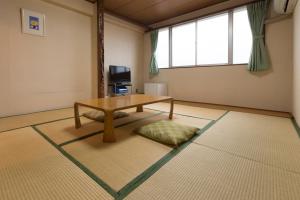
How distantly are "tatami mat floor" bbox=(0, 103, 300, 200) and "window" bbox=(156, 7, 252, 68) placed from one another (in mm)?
2098

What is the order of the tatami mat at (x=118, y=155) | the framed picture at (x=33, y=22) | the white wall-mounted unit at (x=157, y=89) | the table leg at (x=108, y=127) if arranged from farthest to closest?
the white wall-mounted unit at (x=157, y=89), the framed picture at (x=33, y=22), the table leg at (x=108, y=127), the tatami mat at (x=118, y=155)

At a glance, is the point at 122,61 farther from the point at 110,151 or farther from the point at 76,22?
the point at 110,151

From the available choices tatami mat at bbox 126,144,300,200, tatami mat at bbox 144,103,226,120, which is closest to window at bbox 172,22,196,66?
tatami mat at bbox 144,103,226,120

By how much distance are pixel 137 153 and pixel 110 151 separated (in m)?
0.24

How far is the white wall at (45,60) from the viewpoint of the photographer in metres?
2.54

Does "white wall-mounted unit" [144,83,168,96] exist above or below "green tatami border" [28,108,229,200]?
above

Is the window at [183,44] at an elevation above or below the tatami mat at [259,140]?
above

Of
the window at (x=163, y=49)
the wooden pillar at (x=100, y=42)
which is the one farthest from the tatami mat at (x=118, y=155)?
the window at (x=163, y=49)

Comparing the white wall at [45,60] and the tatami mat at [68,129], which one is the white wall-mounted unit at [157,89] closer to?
the white wall at [45,60]

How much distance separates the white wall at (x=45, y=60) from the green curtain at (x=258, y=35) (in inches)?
136

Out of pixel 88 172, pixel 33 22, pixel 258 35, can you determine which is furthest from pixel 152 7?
pixel 88 172

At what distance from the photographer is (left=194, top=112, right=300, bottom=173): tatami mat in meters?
1.25

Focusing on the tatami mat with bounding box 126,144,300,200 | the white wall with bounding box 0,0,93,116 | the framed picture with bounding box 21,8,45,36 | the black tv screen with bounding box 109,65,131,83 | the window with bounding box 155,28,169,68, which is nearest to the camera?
the tatami mat with bounding box 126,144,300,200

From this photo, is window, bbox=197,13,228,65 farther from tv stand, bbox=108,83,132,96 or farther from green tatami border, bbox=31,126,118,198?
green tatami border, bbox=31,126,118,198
